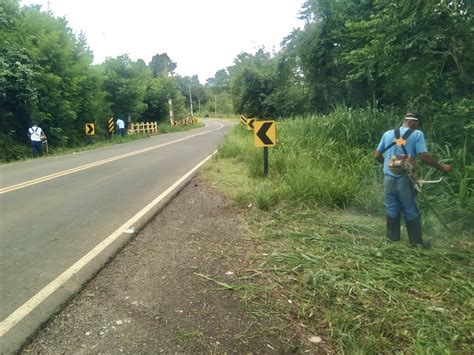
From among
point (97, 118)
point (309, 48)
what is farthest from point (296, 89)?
point (97, 118)

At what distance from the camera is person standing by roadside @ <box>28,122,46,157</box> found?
16922 millimetres

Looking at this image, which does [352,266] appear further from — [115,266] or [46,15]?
[46,15]

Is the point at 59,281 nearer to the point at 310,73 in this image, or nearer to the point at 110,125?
the point at 310,73

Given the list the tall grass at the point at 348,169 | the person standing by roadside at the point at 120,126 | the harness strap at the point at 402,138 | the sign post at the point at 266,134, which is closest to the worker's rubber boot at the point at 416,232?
the tall grass at the point at 348,169

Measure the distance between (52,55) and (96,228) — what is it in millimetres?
17468

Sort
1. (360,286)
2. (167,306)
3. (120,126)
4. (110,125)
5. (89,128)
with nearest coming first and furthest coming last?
(167,306) < (360,286) < (89,128) < (120,126) < (110,125)

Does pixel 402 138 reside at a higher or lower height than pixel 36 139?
higher

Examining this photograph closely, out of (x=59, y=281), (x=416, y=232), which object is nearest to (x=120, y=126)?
(x=59, y=281)

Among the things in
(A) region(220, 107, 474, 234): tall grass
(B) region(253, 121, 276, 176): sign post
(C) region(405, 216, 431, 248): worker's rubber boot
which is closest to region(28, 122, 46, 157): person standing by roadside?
(A) region(220, 107, 474, 234): tall grass

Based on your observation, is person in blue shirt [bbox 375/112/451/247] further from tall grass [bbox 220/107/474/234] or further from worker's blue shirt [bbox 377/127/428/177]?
Answer: tall grass [bbox 220/107/474/234]

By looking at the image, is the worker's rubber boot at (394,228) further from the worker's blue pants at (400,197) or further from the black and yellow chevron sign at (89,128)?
the black and yellow chevron sign at (89,128)

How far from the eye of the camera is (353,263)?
4156mm

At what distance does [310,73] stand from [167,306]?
1882 cm

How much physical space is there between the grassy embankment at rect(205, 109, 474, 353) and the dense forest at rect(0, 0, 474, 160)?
2.53 metres
